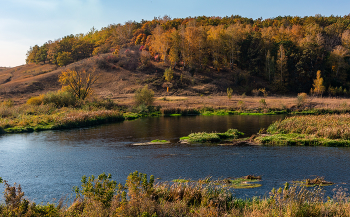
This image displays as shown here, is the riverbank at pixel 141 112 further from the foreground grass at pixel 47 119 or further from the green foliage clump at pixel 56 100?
the green foliage clump at pixel 56 100

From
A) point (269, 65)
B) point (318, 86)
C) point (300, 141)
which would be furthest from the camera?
point (269, 65)

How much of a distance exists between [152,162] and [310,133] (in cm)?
1913

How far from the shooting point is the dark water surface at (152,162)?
59.1ft

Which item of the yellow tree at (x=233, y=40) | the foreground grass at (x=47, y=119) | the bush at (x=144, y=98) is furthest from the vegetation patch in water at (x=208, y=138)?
the yellow tree at (x=233, y=40)

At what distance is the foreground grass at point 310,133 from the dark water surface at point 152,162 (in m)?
1.81

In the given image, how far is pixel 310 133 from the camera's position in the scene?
30859 mm

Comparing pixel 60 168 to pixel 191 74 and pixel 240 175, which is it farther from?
pixel 191 74

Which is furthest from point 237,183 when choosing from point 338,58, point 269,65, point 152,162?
point 338,58

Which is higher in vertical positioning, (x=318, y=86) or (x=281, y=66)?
(x=281, y=66)

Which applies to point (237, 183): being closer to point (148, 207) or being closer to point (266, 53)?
point (148, 207)

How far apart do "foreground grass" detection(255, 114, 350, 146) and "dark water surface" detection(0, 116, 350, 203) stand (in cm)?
181

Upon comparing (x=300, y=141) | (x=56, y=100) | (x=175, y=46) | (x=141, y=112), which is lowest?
(x=300, y=141)

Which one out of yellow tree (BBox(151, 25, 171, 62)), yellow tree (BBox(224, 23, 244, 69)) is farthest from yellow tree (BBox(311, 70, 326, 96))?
yellow tree (BBox(151, 25, 171, 62))

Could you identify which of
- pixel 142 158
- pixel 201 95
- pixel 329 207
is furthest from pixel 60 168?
pixel 201 95
